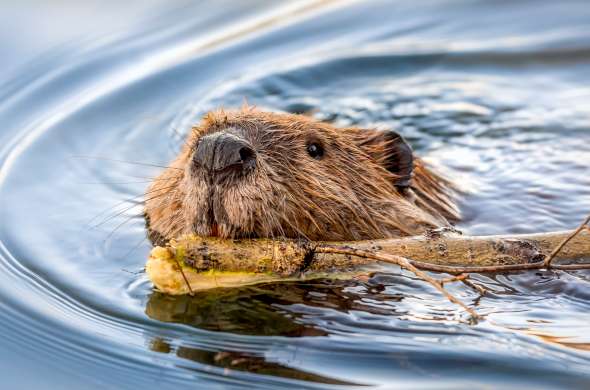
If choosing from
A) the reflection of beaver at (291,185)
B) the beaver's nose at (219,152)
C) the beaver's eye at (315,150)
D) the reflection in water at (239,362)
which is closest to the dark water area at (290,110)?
the reflection in water at (239,362)

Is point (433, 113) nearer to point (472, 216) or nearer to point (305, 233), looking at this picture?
point (472, 216)

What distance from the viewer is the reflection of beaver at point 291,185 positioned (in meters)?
4.18

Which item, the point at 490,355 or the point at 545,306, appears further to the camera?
the point at 545,306

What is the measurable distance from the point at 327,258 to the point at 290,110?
3492 mm

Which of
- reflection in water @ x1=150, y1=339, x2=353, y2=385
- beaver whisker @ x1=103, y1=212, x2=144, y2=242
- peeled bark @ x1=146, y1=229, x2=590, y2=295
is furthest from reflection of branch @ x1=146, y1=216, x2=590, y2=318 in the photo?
beaver whisker @ x1=103, y1=212, x2=144, y2=242

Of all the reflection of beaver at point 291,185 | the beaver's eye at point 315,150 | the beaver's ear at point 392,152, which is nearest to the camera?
the reflection of beaver at point 291,185

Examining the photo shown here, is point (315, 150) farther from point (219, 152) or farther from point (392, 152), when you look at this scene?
point (219, 152)

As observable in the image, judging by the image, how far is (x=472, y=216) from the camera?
5.80 metres

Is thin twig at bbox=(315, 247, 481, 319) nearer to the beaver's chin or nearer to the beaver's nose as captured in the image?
the beaver's chin

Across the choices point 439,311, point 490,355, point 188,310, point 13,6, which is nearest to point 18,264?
point 188,310

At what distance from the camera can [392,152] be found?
5418 millimetres

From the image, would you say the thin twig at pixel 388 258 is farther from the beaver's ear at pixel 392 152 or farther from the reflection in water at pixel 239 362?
the beaver's ear at pixel 392 152

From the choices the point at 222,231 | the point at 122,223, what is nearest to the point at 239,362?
the point at 222,231

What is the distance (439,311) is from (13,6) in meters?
5.41
